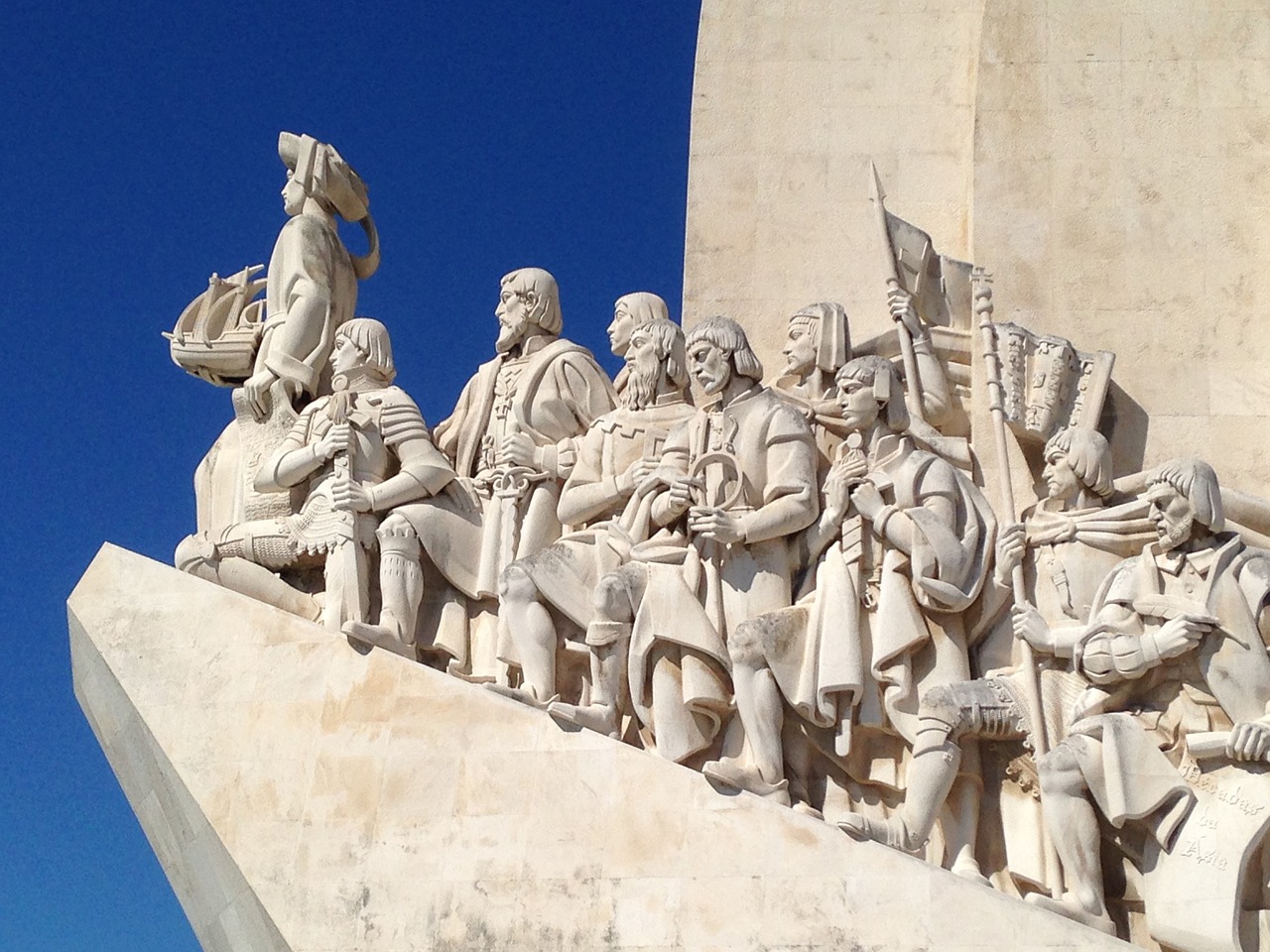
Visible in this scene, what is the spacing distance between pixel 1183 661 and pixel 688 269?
337cm

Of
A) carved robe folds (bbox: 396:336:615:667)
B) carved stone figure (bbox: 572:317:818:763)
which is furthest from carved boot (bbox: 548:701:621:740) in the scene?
carved robe folds (bbox: 396:336:615:667)

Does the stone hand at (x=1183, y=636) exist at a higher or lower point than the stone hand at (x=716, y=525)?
lower

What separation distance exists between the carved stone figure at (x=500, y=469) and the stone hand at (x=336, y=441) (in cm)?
40

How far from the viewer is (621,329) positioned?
993 cm

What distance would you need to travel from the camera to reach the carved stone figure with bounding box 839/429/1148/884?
8320mm

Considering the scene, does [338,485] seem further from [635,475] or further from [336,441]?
[635,475]

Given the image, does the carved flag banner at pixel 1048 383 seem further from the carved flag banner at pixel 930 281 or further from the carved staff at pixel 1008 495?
the carved flag banner at pixel 930 281

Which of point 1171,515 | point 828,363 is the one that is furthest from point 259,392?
point 1171,515

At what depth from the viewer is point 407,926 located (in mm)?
8266

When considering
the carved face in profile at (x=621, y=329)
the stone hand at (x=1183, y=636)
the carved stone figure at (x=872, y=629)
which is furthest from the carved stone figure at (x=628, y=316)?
the stone hand at (x=1183, y=636)

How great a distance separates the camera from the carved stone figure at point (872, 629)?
852 centimetres

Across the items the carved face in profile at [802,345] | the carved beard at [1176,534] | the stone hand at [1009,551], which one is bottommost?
the stone hand at [1009,551]

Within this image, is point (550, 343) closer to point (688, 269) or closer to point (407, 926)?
point (688, 269)

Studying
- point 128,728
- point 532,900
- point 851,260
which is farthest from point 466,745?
point 851,260
